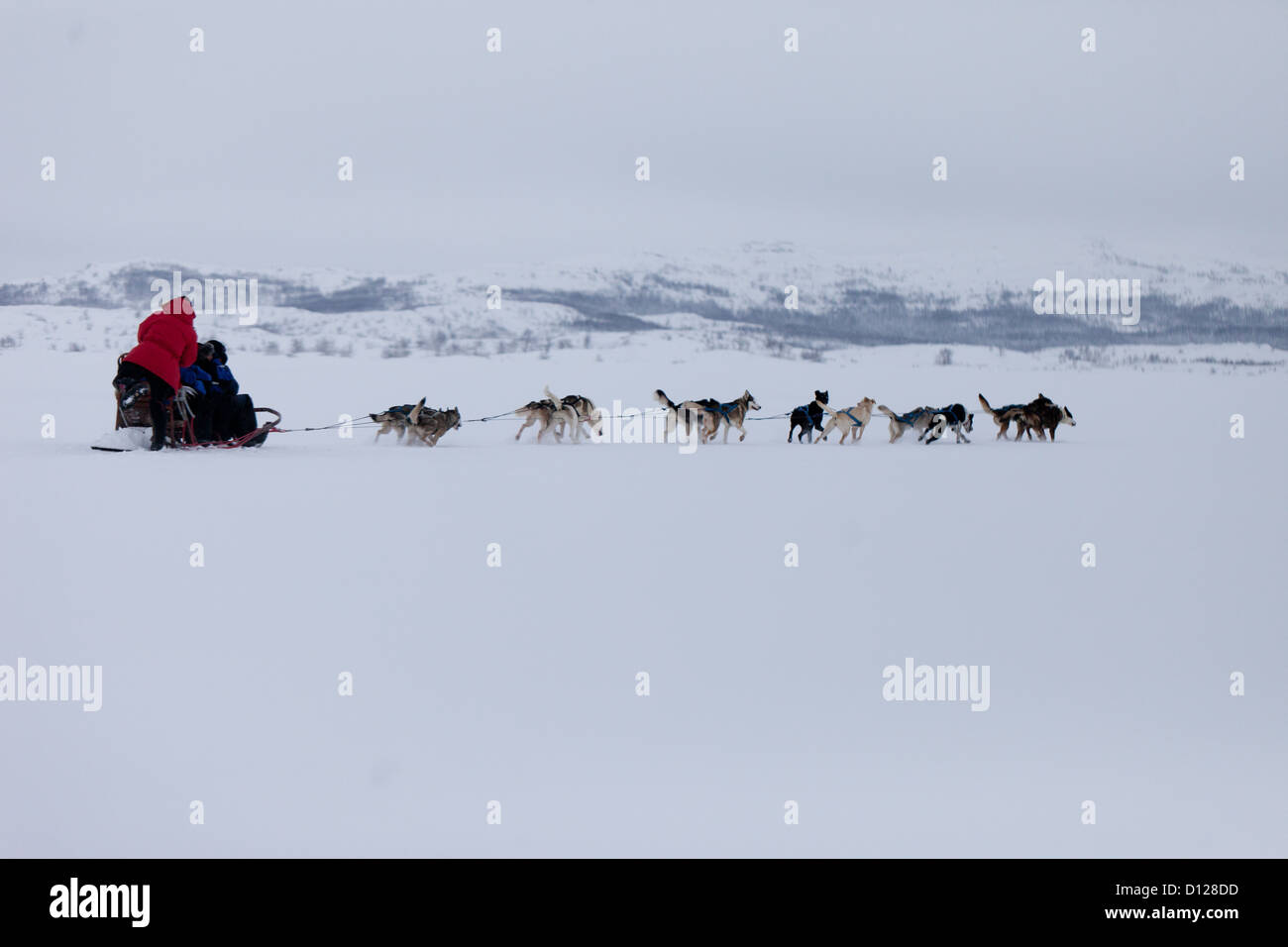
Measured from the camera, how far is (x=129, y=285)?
29078 millimetres

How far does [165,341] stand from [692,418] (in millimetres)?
4147

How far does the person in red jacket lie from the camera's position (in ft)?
26.1

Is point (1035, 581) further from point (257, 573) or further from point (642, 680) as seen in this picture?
point (257, 573)

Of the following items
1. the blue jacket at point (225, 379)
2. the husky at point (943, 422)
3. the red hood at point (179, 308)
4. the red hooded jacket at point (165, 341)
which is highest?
the red hood at point (179, 308)

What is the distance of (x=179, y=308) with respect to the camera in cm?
816

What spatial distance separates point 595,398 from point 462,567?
349 inches

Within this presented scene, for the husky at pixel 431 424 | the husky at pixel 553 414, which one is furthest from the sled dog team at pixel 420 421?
the husky at pixel 553 414

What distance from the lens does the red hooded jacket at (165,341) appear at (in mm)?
7949

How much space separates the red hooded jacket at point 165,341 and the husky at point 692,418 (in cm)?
373

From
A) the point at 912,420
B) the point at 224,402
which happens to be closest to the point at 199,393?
the point at 224,402

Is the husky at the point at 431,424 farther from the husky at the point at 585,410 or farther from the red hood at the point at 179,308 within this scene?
the red hood at the point at 179,308

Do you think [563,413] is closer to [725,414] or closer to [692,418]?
[692,418]

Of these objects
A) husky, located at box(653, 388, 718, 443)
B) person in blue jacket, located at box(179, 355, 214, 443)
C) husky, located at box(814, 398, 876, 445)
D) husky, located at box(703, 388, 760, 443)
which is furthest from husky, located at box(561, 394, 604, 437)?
person in blue jacket, located at box(179, 355, 214, 443)

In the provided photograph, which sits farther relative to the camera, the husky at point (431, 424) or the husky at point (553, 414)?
the husky at point (553, 414)
